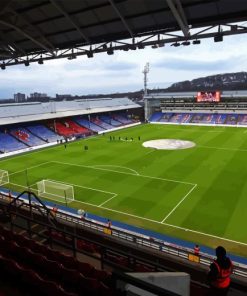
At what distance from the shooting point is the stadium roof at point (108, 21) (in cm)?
1263

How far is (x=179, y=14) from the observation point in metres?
12.6

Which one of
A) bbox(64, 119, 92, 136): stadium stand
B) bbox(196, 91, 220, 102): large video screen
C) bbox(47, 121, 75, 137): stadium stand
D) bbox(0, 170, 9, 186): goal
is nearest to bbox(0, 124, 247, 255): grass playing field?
bbox(0, 170, 9, 186): goal

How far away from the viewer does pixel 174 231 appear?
62.0 ft

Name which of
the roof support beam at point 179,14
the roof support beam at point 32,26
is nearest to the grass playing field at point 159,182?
the roof support beam at point 179,14

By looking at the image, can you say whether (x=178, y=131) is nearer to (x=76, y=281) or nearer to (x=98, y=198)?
(x=98, y=198)

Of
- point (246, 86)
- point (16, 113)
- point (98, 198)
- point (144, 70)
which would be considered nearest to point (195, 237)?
point (98, 198)

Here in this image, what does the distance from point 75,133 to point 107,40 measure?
142ft

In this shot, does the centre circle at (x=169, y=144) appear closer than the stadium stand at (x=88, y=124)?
Yes

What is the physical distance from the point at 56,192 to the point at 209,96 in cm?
5480

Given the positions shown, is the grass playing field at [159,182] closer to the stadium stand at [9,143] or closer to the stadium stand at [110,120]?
the stadium stand at [9,143]

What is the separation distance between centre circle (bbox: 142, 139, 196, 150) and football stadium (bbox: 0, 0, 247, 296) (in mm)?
A: 168

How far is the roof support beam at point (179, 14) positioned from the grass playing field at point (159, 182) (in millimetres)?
11782

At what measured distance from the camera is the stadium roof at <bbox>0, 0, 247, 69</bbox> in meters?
12.6

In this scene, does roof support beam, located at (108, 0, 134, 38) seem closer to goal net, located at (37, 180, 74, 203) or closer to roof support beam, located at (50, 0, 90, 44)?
roof support beam, located at (50, 0, 90, 44)
